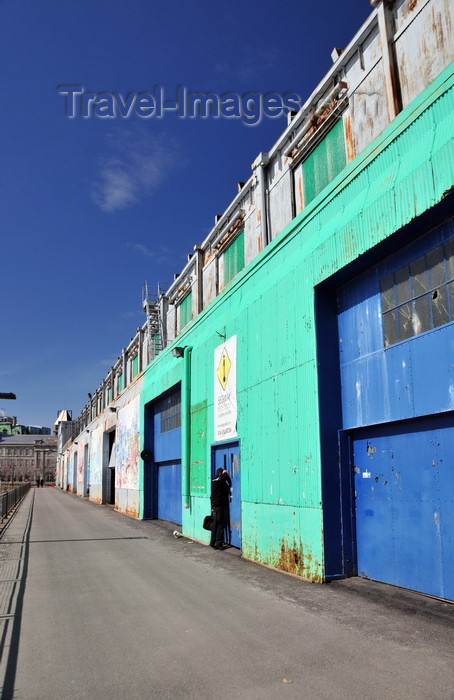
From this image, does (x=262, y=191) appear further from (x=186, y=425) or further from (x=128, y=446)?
(x=128, y=446)

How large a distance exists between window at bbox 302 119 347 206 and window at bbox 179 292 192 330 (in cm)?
858

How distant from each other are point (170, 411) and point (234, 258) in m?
7.75

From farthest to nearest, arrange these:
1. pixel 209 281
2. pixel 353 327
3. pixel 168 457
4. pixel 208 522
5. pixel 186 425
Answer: pixel 168 457, pixel 209 281, pixel 186 425, pixel 208 522, pixel 353 327

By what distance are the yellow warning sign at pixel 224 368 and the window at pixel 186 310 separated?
203 inches

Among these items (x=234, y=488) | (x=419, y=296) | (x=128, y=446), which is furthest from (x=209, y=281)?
(x=128, y=446)

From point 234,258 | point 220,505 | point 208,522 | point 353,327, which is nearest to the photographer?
point 353,327

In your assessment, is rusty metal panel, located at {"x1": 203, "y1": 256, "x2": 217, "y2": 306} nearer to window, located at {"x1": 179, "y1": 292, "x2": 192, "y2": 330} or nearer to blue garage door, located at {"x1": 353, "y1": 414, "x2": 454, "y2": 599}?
window, located at {"x1": 179, "y1": 292, "x2": 192, "y2": 330}

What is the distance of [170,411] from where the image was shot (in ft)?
65.6

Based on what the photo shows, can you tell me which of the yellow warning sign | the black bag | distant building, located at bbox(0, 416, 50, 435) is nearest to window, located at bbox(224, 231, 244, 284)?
the yellow warning sign

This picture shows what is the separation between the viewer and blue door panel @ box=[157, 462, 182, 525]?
18.7m

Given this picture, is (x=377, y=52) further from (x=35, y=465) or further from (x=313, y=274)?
(x=35, y=465)

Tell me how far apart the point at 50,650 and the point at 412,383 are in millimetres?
5331

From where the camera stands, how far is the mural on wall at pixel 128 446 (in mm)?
23938

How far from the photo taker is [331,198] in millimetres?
8828
